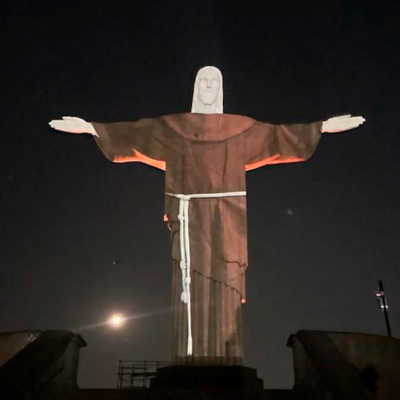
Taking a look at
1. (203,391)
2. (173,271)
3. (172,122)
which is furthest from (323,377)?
(172,122)

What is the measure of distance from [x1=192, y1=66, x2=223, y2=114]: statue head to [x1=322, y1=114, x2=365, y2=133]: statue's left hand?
5.66 feet

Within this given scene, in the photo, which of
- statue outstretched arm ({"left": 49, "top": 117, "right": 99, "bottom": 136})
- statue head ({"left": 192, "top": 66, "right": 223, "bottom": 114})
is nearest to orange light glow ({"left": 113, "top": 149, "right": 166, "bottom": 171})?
statue outstretched arm ({"left": 49, "top": 117, "right": 99, "bottom": 136})

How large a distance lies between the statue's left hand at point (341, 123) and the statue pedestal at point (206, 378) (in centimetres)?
398

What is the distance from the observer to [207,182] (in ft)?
28.7

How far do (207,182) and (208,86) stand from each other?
1.68m

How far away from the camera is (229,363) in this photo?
7.77 meters

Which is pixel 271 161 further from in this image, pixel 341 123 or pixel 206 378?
pixel 206 378

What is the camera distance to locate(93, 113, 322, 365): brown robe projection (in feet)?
26.3

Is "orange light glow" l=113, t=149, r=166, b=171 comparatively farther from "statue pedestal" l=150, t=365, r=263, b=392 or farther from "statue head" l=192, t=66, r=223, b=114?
"statue pedestal" l=150, t=365, r=263, b=392

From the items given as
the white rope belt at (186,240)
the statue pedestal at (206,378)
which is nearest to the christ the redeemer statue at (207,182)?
the white rope belt at (186,240)

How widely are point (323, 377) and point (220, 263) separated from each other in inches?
101

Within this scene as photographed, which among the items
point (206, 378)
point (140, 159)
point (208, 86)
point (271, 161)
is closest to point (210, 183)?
point (271, 161)

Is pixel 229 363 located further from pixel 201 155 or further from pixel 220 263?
pixel 201 155

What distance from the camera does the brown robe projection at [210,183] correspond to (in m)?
Result: 8.02
